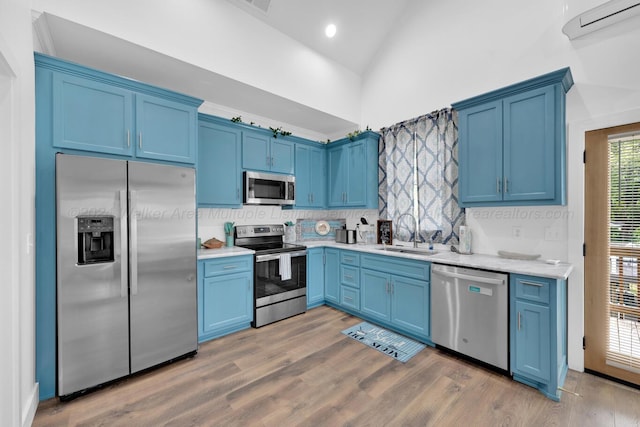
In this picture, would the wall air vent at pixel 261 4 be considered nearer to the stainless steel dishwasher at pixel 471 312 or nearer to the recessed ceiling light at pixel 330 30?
the recessed ceiling light at pixel 330 30

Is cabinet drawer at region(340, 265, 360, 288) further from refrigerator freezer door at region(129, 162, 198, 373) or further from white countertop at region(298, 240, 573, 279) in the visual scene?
refrigerator freezer door at region(129, 162, 198, 373)

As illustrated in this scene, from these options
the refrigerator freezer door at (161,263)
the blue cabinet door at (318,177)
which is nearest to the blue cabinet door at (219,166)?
the refrigerator freezer door at (161,263)

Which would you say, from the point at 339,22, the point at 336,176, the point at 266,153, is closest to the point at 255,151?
the point at 266,153

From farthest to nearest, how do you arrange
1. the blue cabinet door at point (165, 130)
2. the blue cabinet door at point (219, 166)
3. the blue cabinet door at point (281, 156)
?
1. the blue cabinet door at point (281, 156)
2. the blue cabinet door at point (219, 166)
3. the blue cabinet door at point (165, 130)

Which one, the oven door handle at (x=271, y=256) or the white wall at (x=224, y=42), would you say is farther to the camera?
the oven door handle at (x=271, y=256)

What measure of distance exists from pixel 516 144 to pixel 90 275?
3.68 m

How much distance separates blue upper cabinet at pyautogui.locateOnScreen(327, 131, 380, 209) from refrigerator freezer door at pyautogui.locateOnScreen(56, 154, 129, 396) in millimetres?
2808

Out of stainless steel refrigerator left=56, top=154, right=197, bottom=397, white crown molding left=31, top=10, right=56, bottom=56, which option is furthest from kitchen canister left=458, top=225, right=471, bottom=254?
white crown molding left=31, top=10, right=56, bottom=56

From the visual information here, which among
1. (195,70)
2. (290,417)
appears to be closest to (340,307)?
(290,417)

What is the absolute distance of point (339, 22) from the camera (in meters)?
3.44

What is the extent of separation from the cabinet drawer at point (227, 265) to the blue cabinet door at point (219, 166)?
28.0 inches

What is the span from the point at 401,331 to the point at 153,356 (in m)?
2.46

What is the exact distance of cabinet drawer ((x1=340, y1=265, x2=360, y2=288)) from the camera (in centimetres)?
351

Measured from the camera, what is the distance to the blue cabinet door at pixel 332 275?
12.4 ft
